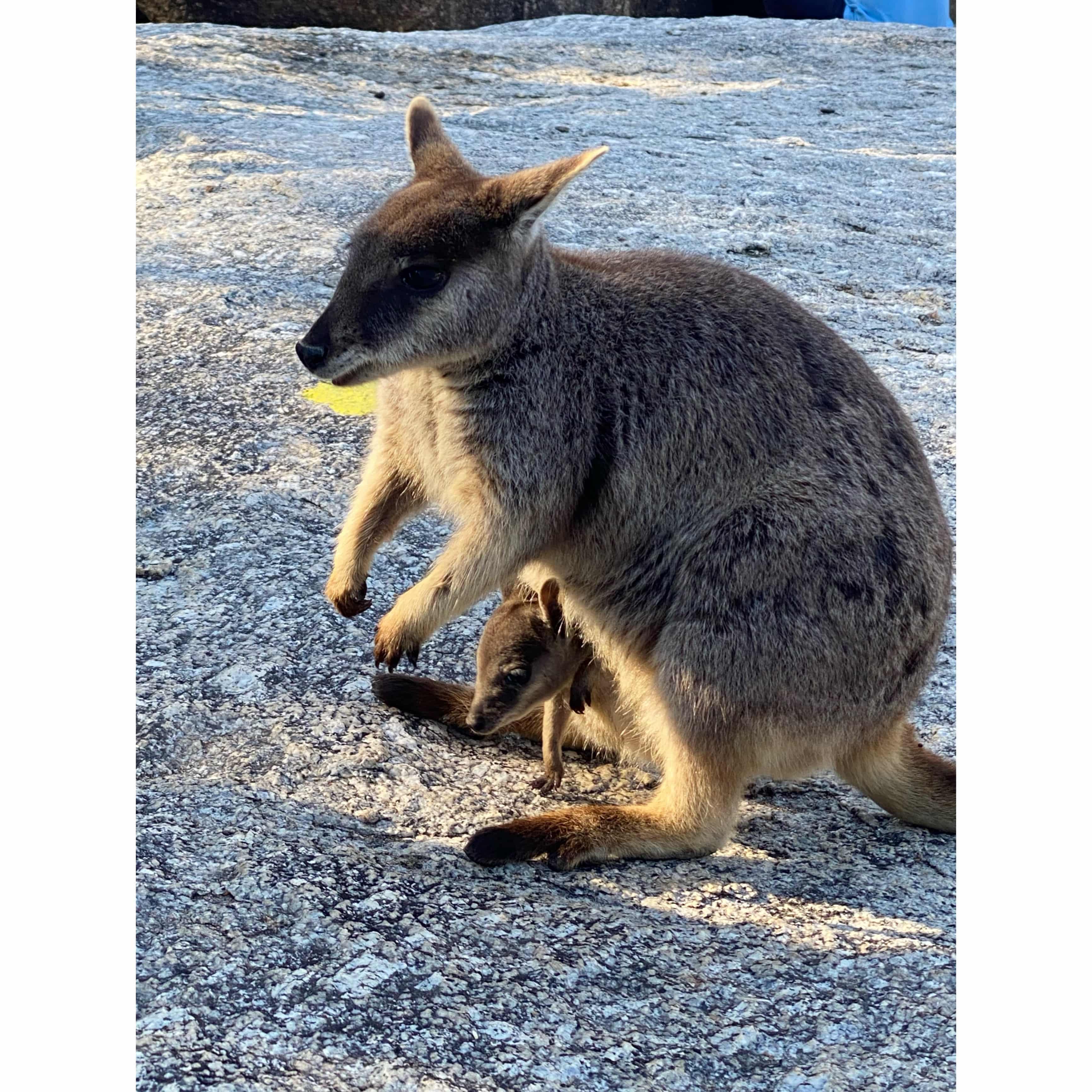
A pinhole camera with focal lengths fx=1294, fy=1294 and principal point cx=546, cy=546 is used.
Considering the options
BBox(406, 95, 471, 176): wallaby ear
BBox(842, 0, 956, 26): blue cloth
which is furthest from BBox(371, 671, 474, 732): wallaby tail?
BBox(842, 0, 956, 26): blue cloth

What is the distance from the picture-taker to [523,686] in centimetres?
327

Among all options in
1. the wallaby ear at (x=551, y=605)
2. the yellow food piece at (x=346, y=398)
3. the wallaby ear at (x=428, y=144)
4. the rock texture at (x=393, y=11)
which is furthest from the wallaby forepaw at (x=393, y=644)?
the rock texture at (x=393, y=11)

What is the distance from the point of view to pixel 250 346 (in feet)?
16.1

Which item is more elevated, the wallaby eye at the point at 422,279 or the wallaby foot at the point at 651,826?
the wallaby eye at the point at 422,279

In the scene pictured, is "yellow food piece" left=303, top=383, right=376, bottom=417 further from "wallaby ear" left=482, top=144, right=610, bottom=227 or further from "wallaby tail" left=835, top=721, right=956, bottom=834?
"wallaby tail" left=835, top=721, right=956, bottom=834

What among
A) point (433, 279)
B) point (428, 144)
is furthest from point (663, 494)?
point (428, 144)

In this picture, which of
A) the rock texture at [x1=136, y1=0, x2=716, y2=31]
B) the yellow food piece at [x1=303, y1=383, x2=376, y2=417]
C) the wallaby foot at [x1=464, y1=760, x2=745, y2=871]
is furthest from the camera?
the rock texture at [x1=136, y1=0, x2=716, y2=31]

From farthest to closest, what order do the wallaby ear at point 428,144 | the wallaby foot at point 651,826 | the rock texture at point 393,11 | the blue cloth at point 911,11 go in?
the blue cloth at point 911,11 → the rock texture at point 393,11 → the wallaby ear at point 428,144 → the wallaby foot at point 651,826

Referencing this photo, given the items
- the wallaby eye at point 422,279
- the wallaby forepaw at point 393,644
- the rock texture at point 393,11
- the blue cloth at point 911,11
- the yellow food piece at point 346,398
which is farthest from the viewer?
the blue cloth at point 911,11

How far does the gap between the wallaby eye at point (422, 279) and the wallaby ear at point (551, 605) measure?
32.9 inches

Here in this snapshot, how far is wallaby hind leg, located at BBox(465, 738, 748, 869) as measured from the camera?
3.00m

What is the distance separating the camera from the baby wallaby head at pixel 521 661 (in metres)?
3.27

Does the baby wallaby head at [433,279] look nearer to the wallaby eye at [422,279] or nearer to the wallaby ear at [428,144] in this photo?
the wallaby eye at [422,279]

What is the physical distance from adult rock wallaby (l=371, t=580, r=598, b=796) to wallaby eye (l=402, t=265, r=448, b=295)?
2.74ft
